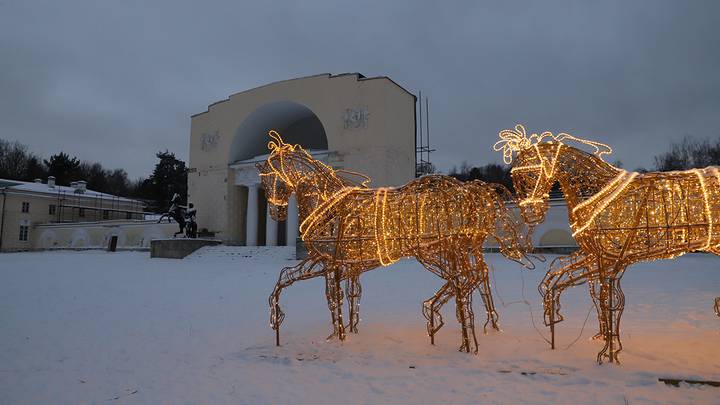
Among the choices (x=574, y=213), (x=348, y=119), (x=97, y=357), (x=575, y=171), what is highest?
(x=348, y=119)

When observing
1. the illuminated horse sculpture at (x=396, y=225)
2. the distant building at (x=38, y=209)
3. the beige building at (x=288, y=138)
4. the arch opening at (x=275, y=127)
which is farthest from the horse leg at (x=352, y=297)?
the distant building at (x=38, y=209)

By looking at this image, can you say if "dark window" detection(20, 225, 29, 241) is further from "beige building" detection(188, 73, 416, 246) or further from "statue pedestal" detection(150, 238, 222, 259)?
"statue pedestal" detection(150, 238, 222, 259)

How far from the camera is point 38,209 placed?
113 ft

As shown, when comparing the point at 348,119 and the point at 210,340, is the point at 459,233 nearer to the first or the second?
the point at 210,340

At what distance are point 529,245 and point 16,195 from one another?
3888cm

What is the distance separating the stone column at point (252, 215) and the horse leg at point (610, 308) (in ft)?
69.6

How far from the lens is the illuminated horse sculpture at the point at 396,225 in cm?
486

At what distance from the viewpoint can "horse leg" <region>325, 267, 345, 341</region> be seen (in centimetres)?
554

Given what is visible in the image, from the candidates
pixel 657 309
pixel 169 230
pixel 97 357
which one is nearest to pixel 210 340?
pixel 97 357

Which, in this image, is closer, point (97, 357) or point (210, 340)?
point (97, 357)

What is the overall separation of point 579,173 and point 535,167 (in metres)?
0.44

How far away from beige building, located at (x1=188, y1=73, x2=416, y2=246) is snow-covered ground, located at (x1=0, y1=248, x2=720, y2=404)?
12564mm

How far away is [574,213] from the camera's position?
14.9 feet

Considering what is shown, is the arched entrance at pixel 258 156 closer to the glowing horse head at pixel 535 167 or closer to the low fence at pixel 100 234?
the low fence at pixel 100 234
